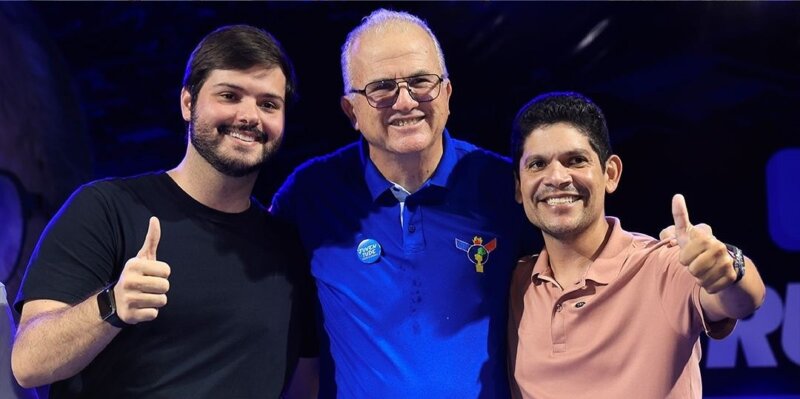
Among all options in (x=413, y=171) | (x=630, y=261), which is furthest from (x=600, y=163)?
(x=413, y=171)

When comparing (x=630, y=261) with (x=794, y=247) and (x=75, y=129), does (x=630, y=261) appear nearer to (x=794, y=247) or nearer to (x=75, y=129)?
(x=794, y=247)

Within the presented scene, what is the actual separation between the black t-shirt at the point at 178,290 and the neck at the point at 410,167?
42 cm

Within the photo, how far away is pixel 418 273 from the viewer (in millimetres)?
2018

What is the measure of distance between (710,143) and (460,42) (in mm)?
1303

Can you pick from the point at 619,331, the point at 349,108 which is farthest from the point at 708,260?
the point at 349,108

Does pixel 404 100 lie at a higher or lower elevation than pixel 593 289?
higher

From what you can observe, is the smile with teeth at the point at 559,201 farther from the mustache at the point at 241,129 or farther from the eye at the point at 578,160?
the mustache at the point at 241,129

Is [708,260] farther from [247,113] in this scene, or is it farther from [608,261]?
[247,113]

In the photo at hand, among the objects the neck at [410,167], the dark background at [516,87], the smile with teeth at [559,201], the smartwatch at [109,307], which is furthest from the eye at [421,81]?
the dark background at [516,87]

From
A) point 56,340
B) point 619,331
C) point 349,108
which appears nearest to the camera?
point 56,340

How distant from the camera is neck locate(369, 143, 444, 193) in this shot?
2.13 meters

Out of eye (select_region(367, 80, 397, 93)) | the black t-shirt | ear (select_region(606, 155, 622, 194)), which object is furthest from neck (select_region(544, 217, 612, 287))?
the black t-shirt

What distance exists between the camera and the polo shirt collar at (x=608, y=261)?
190cm

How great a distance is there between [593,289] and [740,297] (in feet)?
1.28
